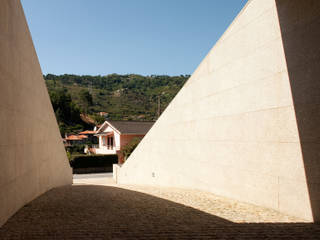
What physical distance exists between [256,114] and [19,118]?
16.7 feet

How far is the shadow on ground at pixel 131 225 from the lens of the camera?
12.3 ft

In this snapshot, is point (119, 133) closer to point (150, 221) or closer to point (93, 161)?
point (93, 161)

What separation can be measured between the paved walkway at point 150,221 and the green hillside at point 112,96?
118ft

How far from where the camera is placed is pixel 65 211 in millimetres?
5246

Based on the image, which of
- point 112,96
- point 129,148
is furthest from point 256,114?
point 112,96

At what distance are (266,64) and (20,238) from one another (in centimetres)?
539

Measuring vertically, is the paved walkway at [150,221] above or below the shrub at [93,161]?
above

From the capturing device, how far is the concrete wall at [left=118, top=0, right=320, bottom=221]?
4.59 m

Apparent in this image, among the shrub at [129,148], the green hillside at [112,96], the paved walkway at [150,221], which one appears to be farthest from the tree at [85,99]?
the paved walkway at [150,221]

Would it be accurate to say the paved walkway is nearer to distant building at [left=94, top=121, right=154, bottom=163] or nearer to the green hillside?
distant building at [left=94, top=121, right=154, bottom=163]

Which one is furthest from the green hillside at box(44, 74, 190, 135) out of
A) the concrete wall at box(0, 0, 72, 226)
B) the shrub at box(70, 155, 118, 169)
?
the concrete wall at box(0, 0, 72, 226)

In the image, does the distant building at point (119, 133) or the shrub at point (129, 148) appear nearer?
the shrub at point (129, 148)

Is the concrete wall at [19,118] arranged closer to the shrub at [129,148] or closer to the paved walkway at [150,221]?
the paved walkway at [150,221]

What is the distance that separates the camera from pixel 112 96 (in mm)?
86062
